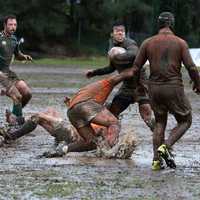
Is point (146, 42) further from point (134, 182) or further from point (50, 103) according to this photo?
point (50, 103)

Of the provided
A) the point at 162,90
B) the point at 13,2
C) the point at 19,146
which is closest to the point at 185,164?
the point at 162,90

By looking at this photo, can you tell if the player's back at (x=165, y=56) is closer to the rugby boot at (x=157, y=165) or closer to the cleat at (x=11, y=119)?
the rugby boot at (x=157, y=165)

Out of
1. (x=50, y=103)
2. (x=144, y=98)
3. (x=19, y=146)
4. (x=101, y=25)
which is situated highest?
(x=144, y=98)

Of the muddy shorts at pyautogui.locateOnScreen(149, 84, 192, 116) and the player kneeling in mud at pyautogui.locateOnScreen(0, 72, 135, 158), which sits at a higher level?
the muddy shorts at pyautogui.locateOnScreen(149, 84, 192, 116)

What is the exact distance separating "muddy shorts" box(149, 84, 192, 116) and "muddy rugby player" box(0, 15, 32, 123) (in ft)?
13.3

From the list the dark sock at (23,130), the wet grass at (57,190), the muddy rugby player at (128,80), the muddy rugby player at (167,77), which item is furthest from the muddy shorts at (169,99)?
the dark sock at (23,130)

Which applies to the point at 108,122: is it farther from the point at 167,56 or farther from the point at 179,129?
the point at 167,56

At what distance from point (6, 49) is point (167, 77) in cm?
455

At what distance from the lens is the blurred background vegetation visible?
60938 millimetres

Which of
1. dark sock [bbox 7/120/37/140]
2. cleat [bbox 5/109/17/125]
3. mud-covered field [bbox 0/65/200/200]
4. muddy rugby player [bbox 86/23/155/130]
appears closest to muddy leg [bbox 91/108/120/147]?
mud-covered field [bbox 0/65/200/200]

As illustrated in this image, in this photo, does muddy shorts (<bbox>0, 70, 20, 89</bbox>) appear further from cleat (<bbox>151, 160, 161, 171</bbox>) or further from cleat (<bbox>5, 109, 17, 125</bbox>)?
cleat (<bbox>151, 160, 161, 171</bbox>)

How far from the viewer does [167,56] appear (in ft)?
32.8

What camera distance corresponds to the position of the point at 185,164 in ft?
34.3

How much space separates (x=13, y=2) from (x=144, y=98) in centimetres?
4933
